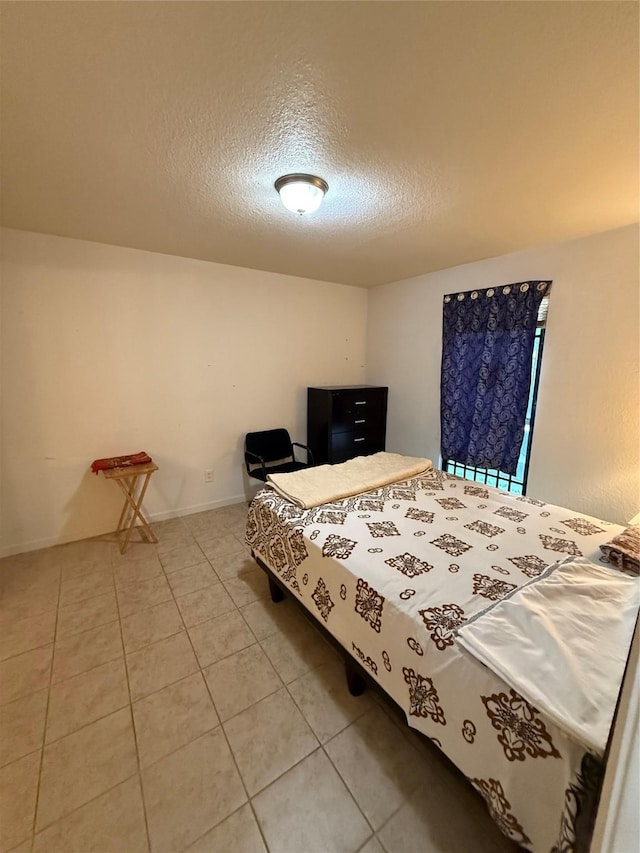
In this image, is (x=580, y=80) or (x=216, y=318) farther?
(x=216, y=318)

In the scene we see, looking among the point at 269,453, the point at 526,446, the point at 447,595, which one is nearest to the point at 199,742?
the point at 447,595

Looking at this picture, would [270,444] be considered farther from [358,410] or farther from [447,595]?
[447,595]

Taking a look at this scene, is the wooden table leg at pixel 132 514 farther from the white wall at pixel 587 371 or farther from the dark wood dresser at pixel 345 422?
the white wall at pixel 587 371

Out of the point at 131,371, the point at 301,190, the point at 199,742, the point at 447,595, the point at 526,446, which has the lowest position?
the point at 199,742

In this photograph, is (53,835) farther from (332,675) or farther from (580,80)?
(580,80)

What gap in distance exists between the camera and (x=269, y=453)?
11.4 feet

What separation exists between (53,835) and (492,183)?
317cm

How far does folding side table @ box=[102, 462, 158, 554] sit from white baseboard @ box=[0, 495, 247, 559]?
0.47ft

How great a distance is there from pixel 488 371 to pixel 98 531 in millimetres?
3705

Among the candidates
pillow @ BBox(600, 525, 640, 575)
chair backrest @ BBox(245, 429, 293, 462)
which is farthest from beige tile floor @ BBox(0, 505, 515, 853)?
chair backrest @ BBox(245, 429, 293, 462)

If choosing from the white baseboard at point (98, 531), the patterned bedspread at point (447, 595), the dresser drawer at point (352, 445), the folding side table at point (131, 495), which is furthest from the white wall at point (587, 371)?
the folding side table at point (131, 495)

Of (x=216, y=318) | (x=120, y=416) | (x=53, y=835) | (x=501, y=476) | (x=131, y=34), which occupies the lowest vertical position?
(x=53, y=835)

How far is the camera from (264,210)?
6.51 feet

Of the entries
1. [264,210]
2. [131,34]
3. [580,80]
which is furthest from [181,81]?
[580,80]
